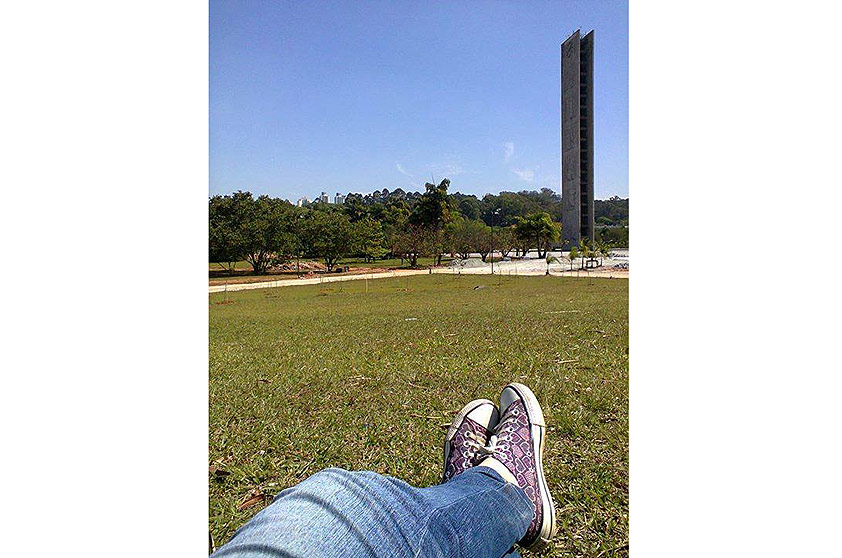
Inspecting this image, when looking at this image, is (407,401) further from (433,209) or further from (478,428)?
(433,209)

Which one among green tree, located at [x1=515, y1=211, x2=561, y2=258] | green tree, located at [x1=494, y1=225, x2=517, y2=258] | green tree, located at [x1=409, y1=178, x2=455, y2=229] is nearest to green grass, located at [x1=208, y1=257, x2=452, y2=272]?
green tree, located at [x1=409, y1=178, x2=455, y2=229]

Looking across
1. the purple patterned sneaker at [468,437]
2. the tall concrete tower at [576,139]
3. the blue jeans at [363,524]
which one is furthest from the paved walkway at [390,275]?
the blue jeans at [363,524]

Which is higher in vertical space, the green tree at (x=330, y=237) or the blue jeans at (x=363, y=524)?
the green tree at (x=330, y=237)

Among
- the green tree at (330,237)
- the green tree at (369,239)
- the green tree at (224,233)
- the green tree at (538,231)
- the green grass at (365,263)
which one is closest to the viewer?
the green tree at (224,233)

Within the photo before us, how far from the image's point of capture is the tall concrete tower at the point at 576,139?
7133mm

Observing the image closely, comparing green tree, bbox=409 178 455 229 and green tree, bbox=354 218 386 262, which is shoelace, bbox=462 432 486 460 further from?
green tree, bbox=409 178 455 229

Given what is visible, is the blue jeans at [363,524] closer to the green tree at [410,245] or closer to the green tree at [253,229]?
the green tree at [253,229]

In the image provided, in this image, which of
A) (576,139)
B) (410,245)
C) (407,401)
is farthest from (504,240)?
(407,401)

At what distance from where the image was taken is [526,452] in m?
0.69

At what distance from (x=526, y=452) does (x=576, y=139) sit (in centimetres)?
712

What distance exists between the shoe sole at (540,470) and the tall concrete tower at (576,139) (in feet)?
22.0
